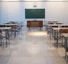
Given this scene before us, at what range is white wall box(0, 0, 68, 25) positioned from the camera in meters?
18.6

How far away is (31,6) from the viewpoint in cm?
1858

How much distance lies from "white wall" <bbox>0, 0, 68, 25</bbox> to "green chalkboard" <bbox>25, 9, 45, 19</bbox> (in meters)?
0.83

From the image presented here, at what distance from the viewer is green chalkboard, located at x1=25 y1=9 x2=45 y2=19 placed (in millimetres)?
17484

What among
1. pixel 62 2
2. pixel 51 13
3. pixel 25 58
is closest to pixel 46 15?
pixel 51 13

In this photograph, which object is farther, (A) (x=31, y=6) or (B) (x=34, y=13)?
(A) (x=31, y=6)

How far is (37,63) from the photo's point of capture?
4.78 m

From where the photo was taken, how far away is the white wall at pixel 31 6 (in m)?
18.6

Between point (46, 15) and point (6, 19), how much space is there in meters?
4.15

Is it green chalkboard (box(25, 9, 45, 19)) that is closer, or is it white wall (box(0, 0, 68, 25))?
green chalkboard (box(25, 9, 45, 19))

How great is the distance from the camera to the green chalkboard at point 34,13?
57.4 feet

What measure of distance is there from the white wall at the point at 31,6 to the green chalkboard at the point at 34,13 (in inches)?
32.5

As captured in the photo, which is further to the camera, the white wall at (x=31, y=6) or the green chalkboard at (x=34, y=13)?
the white wall at (x=31, y=6)

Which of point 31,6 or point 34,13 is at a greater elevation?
point 31,6

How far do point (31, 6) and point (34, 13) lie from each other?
1.39m
